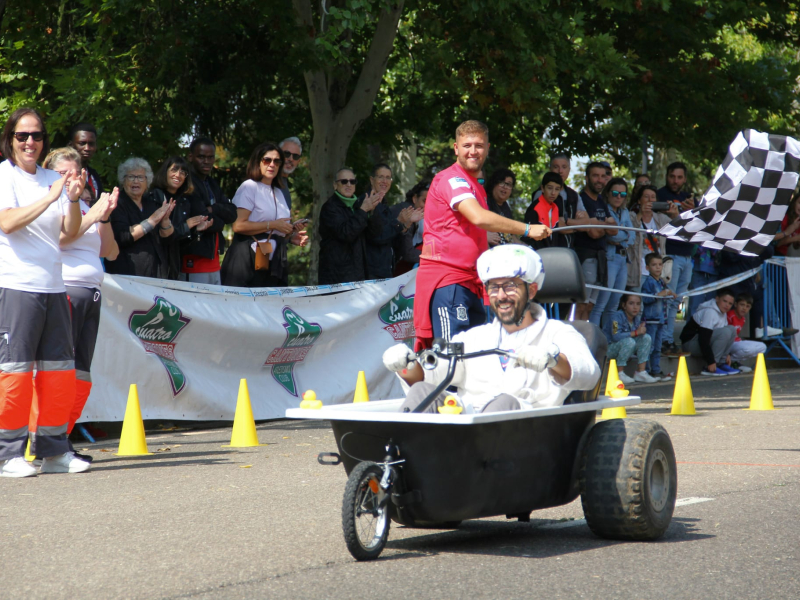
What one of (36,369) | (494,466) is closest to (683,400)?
(36,369)

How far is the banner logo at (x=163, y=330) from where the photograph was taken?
9.69 meters

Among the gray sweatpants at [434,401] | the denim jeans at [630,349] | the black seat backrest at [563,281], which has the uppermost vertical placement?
the black seat backrest at [563,281]

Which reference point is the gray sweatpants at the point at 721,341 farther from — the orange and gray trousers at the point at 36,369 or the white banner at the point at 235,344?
the orange and gray trousers at the point at 36,369

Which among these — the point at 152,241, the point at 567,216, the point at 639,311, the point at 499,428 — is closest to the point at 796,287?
the point at 639,311

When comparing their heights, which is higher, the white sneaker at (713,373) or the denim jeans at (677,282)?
the denim jeans at (677,282)

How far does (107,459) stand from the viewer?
27.2 feet

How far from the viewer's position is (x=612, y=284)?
1348 centimetres

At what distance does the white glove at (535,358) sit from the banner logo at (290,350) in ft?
20.4

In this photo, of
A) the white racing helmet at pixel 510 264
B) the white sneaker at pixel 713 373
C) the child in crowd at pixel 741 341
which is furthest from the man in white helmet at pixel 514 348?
the child in crowd at pixel 741 341

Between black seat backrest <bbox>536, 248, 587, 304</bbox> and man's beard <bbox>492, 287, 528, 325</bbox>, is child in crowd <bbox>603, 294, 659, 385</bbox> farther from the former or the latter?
man's beard <bbox>492, 287, 528, 325</bbox>

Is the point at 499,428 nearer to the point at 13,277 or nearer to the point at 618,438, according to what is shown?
the point at 618,438

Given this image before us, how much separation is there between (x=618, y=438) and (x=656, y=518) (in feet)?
1.34

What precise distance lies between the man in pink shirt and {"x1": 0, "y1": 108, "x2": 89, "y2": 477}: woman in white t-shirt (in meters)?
2.38

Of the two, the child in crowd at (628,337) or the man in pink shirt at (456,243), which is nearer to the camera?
the man in pink shirt at (456,243)
